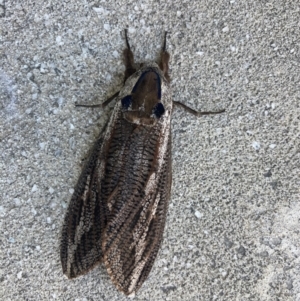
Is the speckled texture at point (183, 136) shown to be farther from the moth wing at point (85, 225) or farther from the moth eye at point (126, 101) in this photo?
the moth eye at point (126, 101)

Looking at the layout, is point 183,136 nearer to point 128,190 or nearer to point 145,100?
point 145,100

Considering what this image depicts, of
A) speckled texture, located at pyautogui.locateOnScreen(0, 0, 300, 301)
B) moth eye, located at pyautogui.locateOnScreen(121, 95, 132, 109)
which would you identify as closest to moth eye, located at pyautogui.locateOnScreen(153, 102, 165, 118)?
moth eye, located at pyautogui.locateOnScreen(121, 95, 132, 109)

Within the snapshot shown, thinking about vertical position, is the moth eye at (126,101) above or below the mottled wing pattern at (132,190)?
above

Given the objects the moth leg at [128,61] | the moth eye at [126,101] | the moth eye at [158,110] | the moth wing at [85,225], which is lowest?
the moth wing at [85,225]

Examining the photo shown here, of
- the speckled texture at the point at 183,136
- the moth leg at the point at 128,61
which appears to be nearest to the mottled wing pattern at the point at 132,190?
the speckled texture at the point at 183,136

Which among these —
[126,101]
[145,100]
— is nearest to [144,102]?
[145,100]

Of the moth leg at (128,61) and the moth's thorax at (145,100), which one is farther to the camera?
the moth leg at (128,61)

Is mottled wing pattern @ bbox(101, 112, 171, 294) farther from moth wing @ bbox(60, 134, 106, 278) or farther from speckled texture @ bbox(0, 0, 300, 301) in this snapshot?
speckled texture @ bbox(0, 0, 300, 301)
